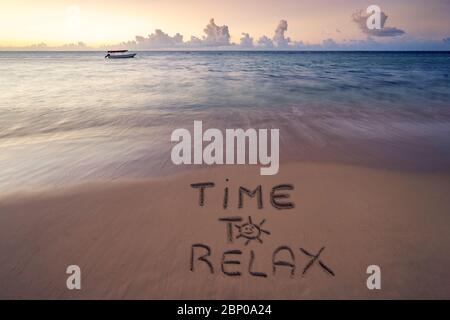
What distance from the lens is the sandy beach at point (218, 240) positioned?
10.4ft

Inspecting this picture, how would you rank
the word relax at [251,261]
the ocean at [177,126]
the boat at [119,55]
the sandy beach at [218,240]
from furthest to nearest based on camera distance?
the boat at [119,55] < the ocean at [177,126] < the word relax at [251,261] < the sandy beach at [218,240]

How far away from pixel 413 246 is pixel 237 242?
216cm

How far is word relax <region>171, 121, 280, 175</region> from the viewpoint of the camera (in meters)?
6.40

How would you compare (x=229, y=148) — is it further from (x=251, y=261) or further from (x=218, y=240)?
(x=251, y=261)

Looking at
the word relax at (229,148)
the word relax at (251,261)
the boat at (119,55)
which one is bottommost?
the word relax at (251,261)

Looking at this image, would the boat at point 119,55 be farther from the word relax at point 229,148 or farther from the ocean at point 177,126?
the word relax at point 229,148

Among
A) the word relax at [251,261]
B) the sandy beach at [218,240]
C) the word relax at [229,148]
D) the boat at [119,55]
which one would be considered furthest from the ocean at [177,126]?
the boat at [119,55]

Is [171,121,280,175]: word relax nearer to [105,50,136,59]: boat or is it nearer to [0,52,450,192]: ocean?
[0,52,450,192]: ocean

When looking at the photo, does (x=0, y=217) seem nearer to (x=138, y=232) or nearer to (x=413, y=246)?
(x=138, y=232)

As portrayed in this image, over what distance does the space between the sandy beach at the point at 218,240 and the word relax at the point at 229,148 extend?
1.06 m

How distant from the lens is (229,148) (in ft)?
24.2

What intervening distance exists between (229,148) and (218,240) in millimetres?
3815

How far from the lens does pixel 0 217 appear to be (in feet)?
14.4
